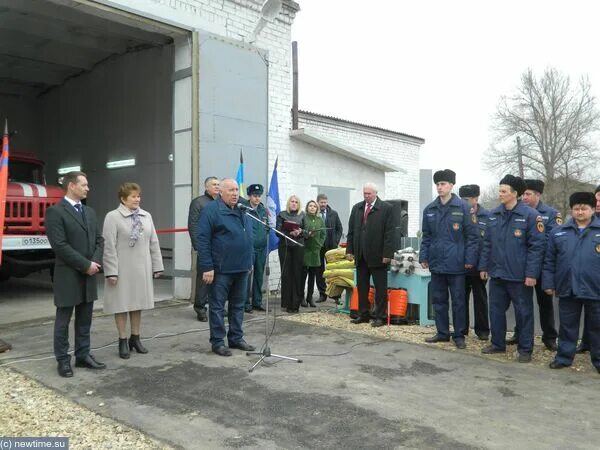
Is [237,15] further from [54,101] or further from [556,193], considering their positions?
[556,193]

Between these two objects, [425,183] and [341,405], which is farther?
[425,183]

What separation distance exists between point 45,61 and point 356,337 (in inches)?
460

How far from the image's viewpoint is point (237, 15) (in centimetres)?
962

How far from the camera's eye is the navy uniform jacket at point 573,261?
5.08 m

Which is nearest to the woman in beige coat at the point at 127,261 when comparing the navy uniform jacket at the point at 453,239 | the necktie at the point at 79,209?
the necktie at the point at 79,209

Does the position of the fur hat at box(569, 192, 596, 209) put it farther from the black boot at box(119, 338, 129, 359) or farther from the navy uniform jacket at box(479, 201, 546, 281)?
the black boot at box(119, 338, 129, 359)

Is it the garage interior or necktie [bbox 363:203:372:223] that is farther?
the garage interior

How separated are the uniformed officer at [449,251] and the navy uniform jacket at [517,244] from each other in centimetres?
41

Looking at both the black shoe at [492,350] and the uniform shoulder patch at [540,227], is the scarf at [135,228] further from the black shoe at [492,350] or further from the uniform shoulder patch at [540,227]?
the uniform shoulder patch at [540,227]

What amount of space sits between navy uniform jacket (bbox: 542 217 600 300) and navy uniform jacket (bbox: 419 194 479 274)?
36.7 inches

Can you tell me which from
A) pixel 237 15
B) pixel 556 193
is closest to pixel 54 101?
pixel 237 15

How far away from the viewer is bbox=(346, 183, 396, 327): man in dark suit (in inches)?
285

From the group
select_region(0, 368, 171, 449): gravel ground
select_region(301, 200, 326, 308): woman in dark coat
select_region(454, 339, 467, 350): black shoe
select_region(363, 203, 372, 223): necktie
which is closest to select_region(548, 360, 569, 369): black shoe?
select_region(454, 339, 467, 350): black shoe

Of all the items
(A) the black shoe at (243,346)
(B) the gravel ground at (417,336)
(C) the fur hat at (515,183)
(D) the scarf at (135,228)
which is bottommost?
(B) the gravel ground at (417,336)
